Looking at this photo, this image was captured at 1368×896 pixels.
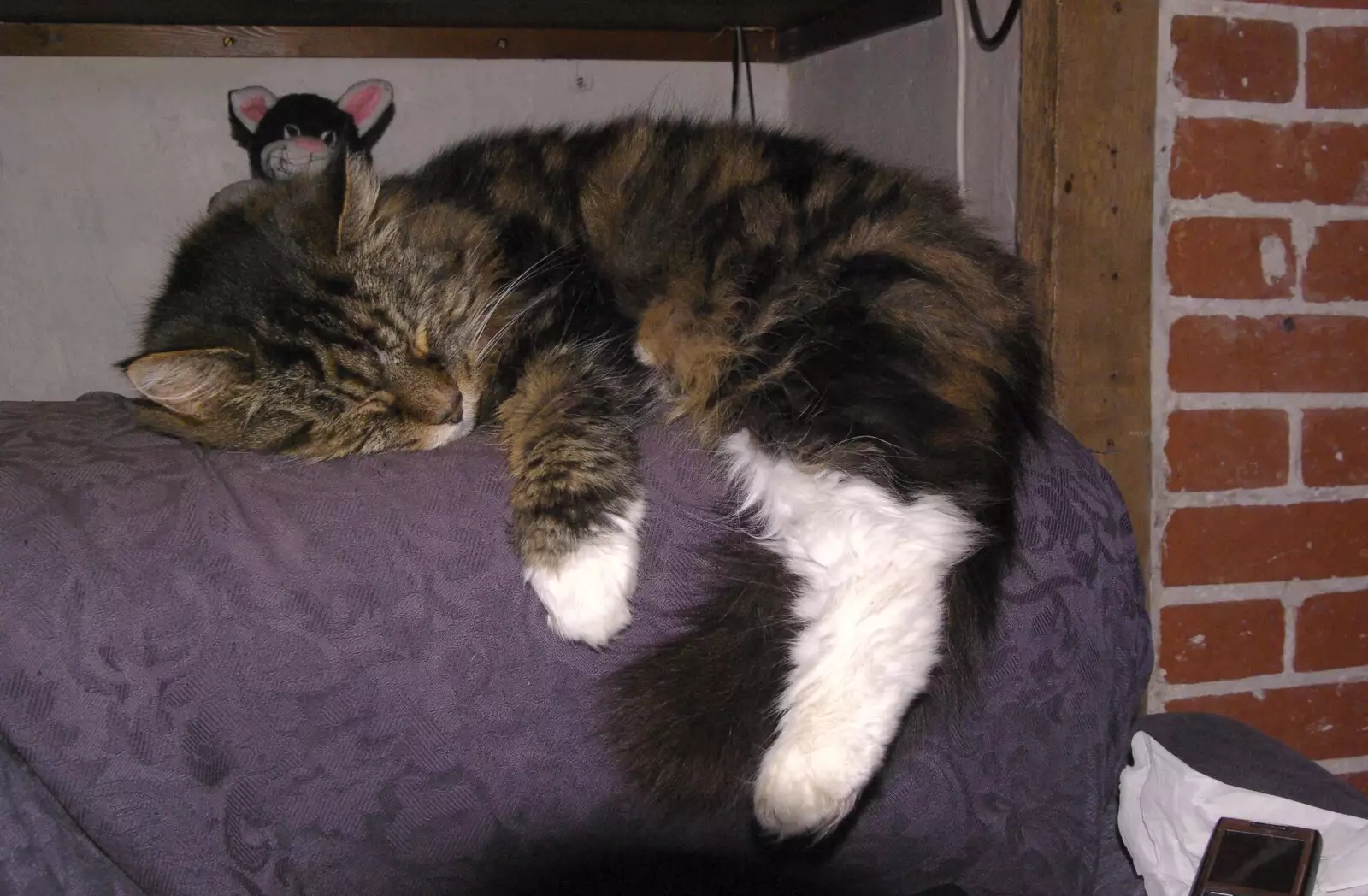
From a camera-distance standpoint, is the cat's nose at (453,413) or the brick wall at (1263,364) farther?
the brick wall at (1263,364)

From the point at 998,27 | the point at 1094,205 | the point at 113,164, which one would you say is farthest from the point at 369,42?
the point at 1094,205

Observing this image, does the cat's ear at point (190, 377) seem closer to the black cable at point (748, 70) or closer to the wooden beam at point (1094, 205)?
the wooden beam at point (1094, 205)

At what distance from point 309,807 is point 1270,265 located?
157 centimetres

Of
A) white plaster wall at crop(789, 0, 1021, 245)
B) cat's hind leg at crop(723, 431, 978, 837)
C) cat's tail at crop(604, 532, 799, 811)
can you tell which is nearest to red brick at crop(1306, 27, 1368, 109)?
white plaster wall at crop(789, 0, 1021, 245)

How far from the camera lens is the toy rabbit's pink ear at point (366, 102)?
2.02 metres

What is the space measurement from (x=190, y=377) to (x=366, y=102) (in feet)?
4.18

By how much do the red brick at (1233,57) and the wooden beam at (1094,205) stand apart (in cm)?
6

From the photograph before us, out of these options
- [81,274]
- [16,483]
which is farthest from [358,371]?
[81,274]

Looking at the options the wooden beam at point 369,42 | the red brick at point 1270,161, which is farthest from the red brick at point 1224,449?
the wooden beam at point 369,42

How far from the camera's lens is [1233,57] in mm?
1432

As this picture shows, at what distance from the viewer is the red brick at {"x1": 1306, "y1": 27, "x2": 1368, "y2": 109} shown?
145cm

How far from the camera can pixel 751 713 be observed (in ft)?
2.93

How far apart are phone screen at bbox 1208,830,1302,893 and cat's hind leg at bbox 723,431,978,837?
0.36 meters

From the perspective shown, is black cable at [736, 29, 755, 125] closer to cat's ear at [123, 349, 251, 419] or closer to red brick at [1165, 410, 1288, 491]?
red brick at [1165, 410, 1288, 491]
